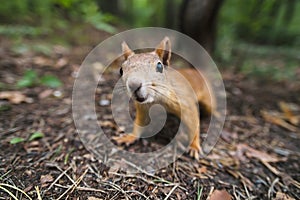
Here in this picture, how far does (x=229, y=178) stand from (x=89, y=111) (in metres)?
1.40

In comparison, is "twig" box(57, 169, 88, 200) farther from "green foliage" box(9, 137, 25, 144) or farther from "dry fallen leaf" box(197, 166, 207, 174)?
"dry fallen leaf" box(197, 166, 207, 174)

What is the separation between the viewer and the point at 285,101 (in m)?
3.27

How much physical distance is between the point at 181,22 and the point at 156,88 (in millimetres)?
2043

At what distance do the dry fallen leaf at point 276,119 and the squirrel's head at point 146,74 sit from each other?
1613 mm

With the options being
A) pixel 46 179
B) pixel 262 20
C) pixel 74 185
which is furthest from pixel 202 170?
pixel 262 20

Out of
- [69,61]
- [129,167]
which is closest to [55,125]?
[129,167]

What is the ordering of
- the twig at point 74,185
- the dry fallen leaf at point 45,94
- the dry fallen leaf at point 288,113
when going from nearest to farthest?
the twig at point 74,185, the dry fallen leaf at point 45,94, the dry fallen leaf at point 288,113

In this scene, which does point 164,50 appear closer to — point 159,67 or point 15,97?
point 159,67

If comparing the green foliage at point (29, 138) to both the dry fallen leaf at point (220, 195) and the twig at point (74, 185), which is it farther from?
the dry fallen leaf at point (220, 195)

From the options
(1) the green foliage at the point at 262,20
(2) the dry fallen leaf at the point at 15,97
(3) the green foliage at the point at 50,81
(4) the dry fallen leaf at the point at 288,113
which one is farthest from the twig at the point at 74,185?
(1) the green foliage at the point at 262,20

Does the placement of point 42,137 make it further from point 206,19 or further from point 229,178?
point 206,19

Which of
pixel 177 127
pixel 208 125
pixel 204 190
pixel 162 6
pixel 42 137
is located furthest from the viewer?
pixel 162 6

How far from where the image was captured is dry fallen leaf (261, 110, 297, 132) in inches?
103

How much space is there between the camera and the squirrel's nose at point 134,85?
1.43m
